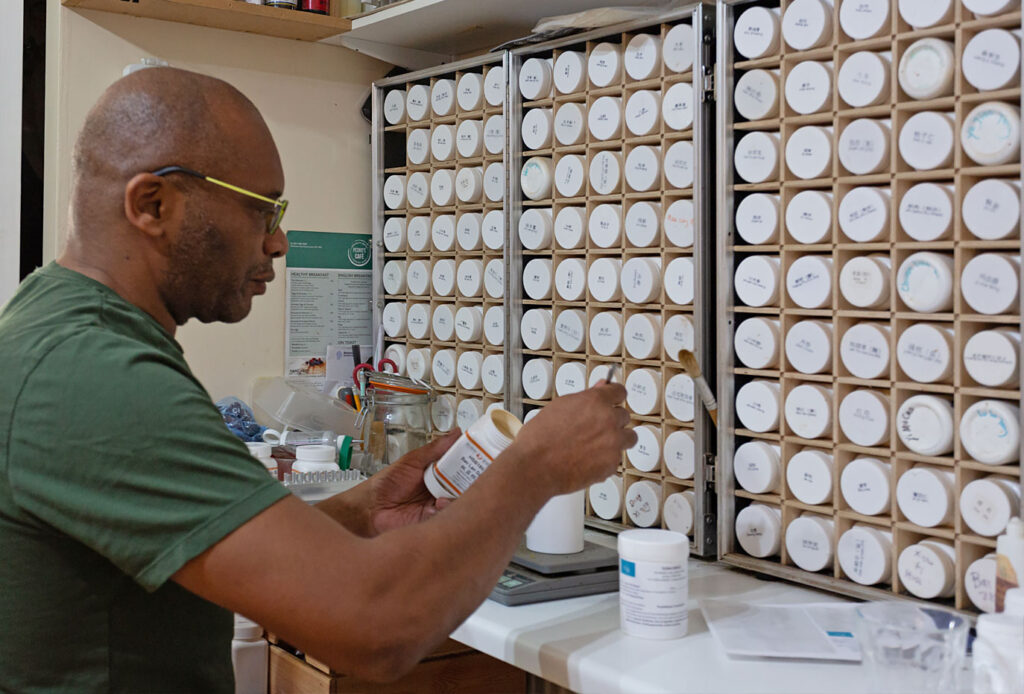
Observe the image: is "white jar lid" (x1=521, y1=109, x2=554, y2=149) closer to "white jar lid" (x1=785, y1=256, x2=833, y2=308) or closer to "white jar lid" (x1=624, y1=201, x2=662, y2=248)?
"white jar lid" (x1=624, y1=201, x2=662, y2=248)

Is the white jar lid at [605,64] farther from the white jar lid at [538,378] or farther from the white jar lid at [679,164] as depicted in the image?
the white jar lid at [538,378]

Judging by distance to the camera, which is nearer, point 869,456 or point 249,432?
point 869,456

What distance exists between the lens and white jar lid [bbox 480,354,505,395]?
2.14m

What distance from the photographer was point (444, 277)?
7.64ft

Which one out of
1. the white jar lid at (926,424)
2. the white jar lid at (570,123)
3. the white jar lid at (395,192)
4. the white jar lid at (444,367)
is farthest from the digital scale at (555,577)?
the white jar lid at (395,192)

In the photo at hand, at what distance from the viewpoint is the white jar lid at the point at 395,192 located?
98.0 inches

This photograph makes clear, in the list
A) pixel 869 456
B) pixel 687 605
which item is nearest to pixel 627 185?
pixel 869 456

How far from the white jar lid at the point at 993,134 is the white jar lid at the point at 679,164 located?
1.59 ft

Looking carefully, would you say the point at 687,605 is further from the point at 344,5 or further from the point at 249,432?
the point at 344,5

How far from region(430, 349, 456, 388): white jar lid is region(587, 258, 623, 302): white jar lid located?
48 centimetres

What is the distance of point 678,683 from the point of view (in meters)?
1.23

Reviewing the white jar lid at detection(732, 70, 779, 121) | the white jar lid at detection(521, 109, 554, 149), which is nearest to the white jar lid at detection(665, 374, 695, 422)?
the white jar lid at detection(732, 70, 779, 121)

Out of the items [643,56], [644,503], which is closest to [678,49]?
[643,56]

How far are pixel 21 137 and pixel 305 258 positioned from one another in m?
0.71
